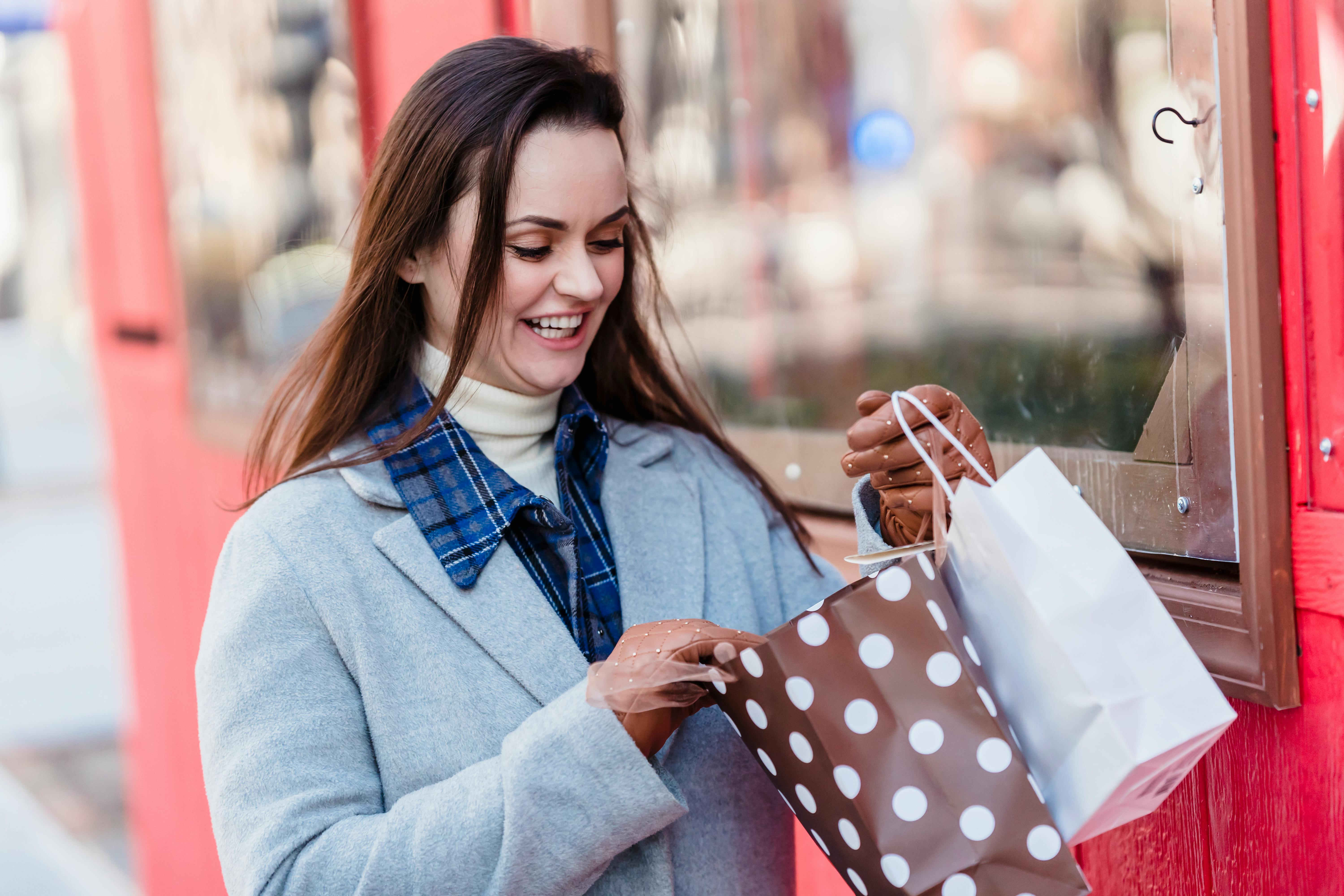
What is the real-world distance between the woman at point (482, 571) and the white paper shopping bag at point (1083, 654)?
29cm

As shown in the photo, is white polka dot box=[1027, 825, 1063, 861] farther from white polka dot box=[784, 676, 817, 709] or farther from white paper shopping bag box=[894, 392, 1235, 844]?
white polka dot box=[784, 676, 817, 709]

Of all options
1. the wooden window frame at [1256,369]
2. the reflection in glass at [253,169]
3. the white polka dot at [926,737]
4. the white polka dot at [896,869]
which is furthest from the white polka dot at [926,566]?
the reflection in glass at [253,169]

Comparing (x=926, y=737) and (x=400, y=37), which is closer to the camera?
(x=926, y=737)

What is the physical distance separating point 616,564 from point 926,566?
0.58 metres

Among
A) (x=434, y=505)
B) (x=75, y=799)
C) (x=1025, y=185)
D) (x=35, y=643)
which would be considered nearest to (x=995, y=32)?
(x=1025, y=185)

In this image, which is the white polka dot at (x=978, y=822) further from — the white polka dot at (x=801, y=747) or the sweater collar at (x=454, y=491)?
the sweater collar at (x=454, y=491)

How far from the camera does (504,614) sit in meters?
1.36

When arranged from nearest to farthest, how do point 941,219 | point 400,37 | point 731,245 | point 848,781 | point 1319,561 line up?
1. point 848,781
2. point 1319,561
3. point 941,219
4. point 731,245
5. point 400,37

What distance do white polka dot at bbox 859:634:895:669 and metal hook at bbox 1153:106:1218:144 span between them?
0.67 meters

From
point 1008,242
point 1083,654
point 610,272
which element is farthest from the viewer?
point 1008,242

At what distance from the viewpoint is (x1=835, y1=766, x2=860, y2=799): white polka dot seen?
3.34 feet

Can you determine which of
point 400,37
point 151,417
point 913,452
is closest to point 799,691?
point 913,452

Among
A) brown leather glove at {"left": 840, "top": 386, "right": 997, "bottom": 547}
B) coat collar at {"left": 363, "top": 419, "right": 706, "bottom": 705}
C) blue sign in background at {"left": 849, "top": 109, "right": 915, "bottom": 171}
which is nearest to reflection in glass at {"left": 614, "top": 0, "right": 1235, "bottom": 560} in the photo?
blue sign in background at {"left": 849, "top": 109, "right": 915, "bottom": 171}

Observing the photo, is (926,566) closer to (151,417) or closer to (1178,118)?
(1178,118)
